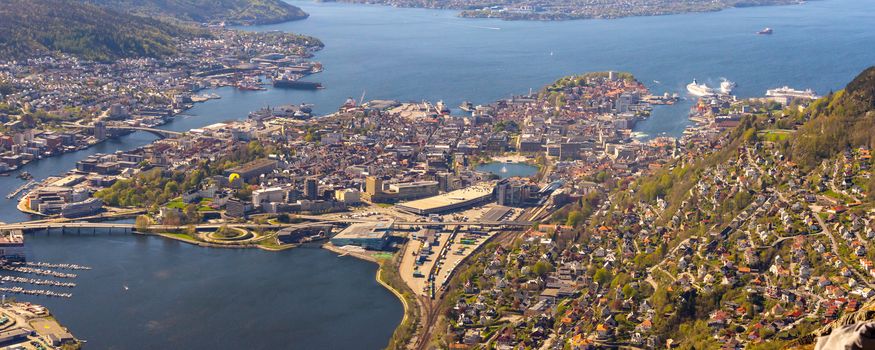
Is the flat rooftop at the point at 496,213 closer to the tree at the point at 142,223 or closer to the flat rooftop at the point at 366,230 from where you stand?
the flat rooftop at the point at 366,230

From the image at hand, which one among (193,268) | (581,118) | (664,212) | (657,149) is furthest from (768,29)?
(193,268)

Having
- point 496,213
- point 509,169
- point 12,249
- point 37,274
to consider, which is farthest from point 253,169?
point 37,274

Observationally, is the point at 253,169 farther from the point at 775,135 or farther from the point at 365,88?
the point at 365,88

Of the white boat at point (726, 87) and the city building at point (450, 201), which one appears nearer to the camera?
the city building at point (450, 201)

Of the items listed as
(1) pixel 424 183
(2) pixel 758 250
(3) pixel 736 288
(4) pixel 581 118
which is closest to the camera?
(3) pixel 736 288

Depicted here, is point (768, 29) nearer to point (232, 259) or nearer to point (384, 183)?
point (384, 183)

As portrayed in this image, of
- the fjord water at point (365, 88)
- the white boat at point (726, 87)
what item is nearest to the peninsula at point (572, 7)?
the fjord water at point (365, 88)
